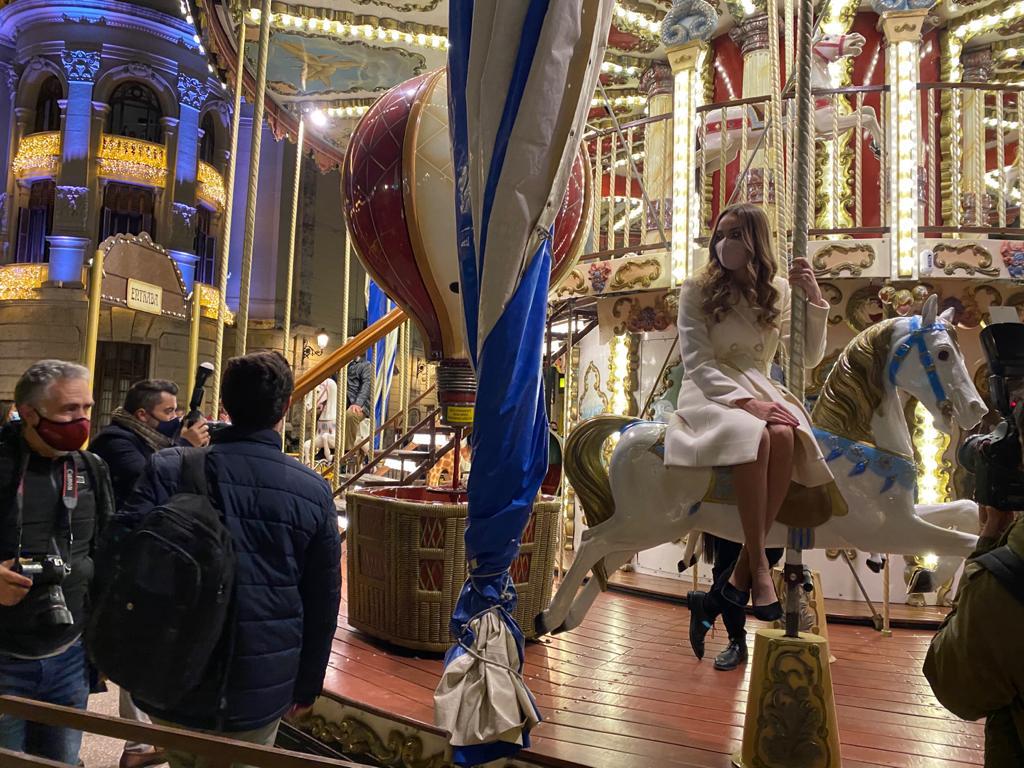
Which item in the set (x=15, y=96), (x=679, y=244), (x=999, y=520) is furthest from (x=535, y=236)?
(x=15, y=96)

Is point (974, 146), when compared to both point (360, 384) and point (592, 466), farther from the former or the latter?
point (360, 384)

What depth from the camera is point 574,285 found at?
5699 millimetres

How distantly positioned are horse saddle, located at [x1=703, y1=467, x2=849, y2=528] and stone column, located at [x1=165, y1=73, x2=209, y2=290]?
18.1 metres

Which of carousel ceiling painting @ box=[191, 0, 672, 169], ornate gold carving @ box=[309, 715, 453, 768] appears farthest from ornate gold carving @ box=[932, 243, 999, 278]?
ornate gold carving @ box=[309, 715, 453, 768]

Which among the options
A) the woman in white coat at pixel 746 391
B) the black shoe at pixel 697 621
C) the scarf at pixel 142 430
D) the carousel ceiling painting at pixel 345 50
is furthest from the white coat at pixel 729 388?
the carousel ceiling painting at pixel 345 50

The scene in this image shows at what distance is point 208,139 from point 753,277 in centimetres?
2033

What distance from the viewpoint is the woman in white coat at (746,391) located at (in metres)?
2.60

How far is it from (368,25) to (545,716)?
591 centimetres

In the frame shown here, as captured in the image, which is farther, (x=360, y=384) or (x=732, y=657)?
(x=360, y=384)

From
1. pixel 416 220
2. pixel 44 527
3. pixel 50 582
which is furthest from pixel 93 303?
pixel 416 220

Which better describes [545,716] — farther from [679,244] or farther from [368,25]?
[368,25]

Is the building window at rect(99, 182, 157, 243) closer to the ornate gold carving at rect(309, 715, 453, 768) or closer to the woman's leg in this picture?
the ornate gold carving at rect(309, 715, 453, 768)

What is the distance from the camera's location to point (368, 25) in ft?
21.9

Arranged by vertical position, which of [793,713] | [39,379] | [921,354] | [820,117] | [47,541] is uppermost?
[820,117]
